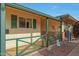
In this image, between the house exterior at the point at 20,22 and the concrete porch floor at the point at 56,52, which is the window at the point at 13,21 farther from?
the concrete porch floor at the point at 56,52

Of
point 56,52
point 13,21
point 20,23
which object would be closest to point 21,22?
point 20,23

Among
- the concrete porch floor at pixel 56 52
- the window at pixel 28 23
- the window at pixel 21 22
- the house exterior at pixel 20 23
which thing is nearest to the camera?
the concrete porch floor at pixel 56 52

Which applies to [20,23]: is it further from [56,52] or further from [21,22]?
[56,52]

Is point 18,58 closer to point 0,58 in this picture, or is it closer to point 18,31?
point 0,58

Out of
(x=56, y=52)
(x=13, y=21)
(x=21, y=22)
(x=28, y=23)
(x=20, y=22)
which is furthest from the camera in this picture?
(x=28, y=23)

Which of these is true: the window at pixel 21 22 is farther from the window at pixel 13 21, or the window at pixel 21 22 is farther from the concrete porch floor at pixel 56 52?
the concrete porch floor at pixel 56 52

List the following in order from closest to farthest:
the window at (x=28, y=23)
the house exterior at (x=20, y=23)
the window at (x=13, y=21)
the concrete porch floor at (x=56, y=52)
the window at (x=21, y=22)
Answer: the concrete porch floor at (x=56, y=52) → the house exterior at (x=20, y=23) → the window at (x=13, y=21) → the window at (x=21, y=22) → the window at (x=28, y=23)

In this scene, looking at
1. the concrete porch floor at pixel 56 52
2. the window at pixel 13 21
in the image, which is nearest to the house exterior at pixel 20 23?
the window at pixel 13 21

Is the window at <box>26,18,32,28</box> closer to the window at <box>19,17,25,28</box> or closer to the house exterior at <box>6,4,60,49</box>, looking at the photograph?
the house exterior at <box>6,4,60,49</box>

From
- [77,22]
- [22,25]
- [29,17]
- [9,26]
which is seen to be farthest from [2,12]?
[77,22]

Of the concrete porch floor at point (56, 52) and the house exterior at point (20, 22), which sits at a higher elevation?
the house exterior at point (20, 22)

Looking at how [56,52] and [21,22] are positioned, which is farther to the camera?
[21,22]

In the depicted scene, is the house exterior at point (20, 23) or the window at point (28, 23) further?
the window at point (28, 23)

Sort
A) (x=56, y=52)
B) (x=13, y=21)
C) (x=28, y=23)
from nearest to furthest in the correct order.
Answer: (x=56, y=52) < (x=13, y=21) < (x=28, y=23)
